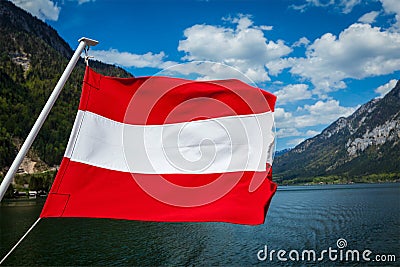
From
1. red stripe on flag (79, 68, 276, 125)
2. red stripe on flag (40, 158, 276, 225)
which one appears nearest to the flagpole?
red stripe on flag (40, 158, 276, 225)

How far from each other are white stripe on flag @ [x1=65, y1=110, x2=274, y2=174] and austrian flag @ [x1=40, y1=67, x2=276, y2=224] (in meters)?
0.01

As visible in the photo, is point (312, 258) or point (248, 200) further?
point (312, 258)

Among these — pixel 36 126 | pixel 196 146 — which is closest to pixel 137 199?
pixel 196 146

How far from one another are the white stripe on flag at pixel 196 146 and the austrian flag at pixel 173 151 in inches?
0.6

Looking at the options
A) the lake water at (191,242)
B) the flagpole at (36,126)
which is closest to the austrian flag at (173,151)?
the flagpole at (36,126)

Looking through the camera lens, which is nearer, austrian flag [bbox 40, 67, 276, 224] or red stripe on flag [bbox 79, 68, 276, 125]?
austrian flag [bbox 40, 67, 276, 224]

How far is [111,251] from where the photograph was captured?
98.4 feet

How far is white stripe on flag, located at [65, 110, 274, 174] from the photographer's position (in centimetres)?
551

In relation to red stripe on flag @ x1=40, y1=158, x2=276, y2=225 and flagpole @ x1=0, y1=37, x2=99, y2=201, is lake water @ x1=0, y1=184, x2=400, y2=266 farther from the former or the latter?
flagpole @ x1=0, y1=37, x2=99, y2=201

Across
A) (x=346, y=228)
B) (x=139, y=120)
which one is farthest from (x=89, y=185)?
(x=346, y=228)

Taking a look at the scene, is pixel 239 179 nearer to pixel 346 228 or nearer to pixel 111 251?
pixel 111 251

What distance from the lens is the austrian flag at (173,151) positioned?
5.11m

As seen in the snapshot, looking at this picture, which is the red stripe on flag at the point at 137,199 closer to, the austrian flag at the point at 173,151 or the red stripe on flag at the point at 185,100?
the austrian flag at the point at 173,151

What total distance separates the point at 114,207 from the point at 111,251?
26535 millimetres
